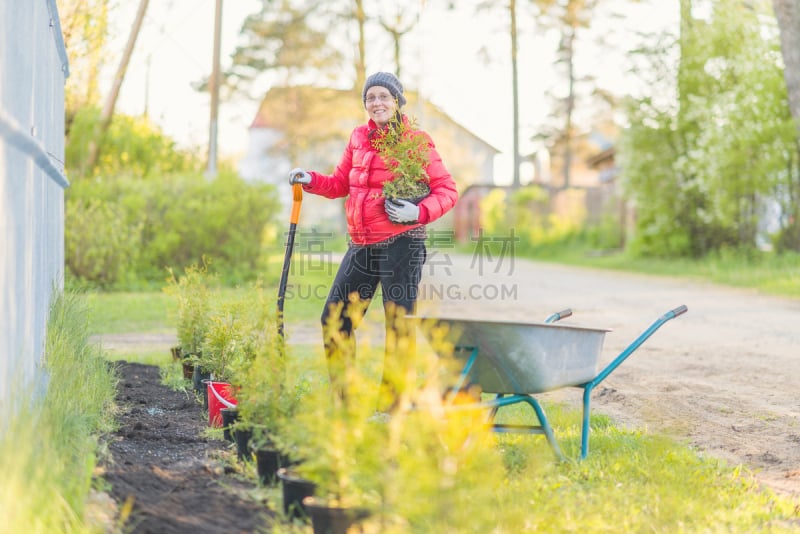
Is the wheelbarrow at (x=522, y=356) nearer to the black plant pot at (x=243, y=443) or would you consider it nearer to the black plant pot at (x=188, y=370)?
the black plant pot at (x=243, y=443)

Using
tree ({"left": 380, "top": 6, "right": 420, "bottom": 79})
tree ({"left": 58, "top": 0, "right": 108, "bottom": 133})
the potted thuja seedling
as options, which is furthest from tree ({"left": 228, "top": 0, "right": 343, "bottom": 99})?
the potted thuja seedling

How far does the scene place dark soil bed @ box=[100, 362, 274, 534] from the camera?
3.07 meters

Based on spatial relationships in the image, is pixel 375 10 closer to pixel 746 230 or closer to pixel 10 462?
pixel 746 230

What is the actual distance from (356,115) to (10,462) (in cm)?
2970

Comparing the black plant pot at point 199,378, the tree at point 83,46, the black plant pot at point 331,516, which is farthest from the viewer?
the tree at point 83,46

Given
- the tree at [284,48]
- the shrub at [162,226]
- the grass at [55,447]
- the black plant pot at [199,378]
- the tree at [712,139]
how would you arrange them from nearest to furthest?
the grass at [55,447]
the black plant pot at [199,378]
the shrub at [162,226]
the tree at [712,139]
the tree at [284,48]

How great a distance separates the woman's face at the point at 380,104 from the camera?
4.59 meters

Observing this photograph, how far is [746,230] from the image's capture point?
18.2 metres

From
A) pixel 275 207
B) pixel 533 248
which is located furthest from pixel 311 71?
pixel 275 207

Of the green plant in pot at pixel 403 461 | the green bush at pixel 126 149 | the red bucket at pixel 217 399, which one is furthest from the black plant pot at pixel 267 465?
the green bush at pixel 126 149

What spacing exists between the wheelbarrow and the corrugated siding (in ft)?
4.62

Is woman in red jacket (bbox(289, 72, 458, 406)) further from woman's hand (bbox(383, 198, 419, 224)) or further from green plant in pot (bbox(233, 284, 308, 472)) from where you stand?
green plant in pot (bbox(233, 284, 308, 472))

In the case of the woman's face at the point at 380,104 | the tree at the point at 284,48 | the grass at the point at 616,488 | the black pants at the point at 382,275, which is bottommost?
the grass at the point at 616,488

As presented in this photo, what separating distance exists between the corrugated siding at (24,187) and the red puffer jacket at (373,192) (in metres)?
1.29
